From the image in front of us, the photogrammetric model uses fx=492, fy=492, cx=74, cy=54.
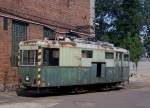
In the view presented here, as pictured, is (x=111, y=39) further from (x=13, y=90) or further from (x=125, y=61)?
(x=13, y=90)

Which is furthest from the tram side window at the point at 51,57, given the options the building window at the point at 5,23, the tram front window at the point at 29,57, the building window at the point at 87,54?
the building window at the point at 5,23

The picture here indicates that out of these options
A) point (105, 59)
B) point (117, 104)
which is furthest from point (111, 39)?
point (117, 104)

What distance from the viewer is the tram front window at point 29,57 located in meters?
24.7

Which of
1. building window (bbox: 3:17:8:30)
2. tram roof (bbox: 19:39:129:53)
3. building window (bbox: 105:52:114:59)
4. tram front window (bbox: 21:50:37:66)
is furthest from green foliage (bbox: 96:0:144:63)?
tram front window (bbox: 21:50:37:66)

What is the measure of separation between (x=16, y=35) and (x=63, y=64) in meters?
4.62

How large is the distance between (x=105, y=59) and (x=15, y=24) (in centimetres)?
577

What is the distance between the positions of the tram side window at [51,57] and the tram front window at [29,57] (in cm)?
50

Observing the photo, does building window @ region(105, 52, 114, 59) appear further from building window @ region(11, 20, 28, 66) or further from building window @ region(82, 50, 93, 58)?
building window @ region(11, 20, 28, 66)

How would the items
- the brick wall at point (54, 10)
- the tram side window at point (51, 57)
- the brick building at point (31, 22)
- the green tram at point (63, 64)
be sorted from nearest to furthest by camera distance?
the green tram at point (63, 64)
the tram side window at point (51, 57)
the brick building at point (31, 22)
the brick wall at point (54, 10)

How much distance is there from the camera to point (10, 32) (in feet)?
91.6

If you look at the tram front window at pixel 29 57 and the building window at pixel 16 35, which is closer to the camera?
the tram front window at pixel 29 57

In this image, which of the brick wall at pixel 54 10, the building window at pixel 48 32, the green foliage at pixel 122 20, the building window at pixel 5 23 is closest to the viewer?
the building window at pixel 5 23

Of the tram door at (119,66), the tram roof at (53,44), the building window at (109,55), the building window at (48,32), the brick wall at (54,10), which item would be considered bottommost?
the tram door at (119,66)

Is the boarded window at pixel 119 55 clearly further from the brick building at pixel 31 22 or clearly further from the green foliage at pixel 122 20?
the green foliage at pixel 122 20
